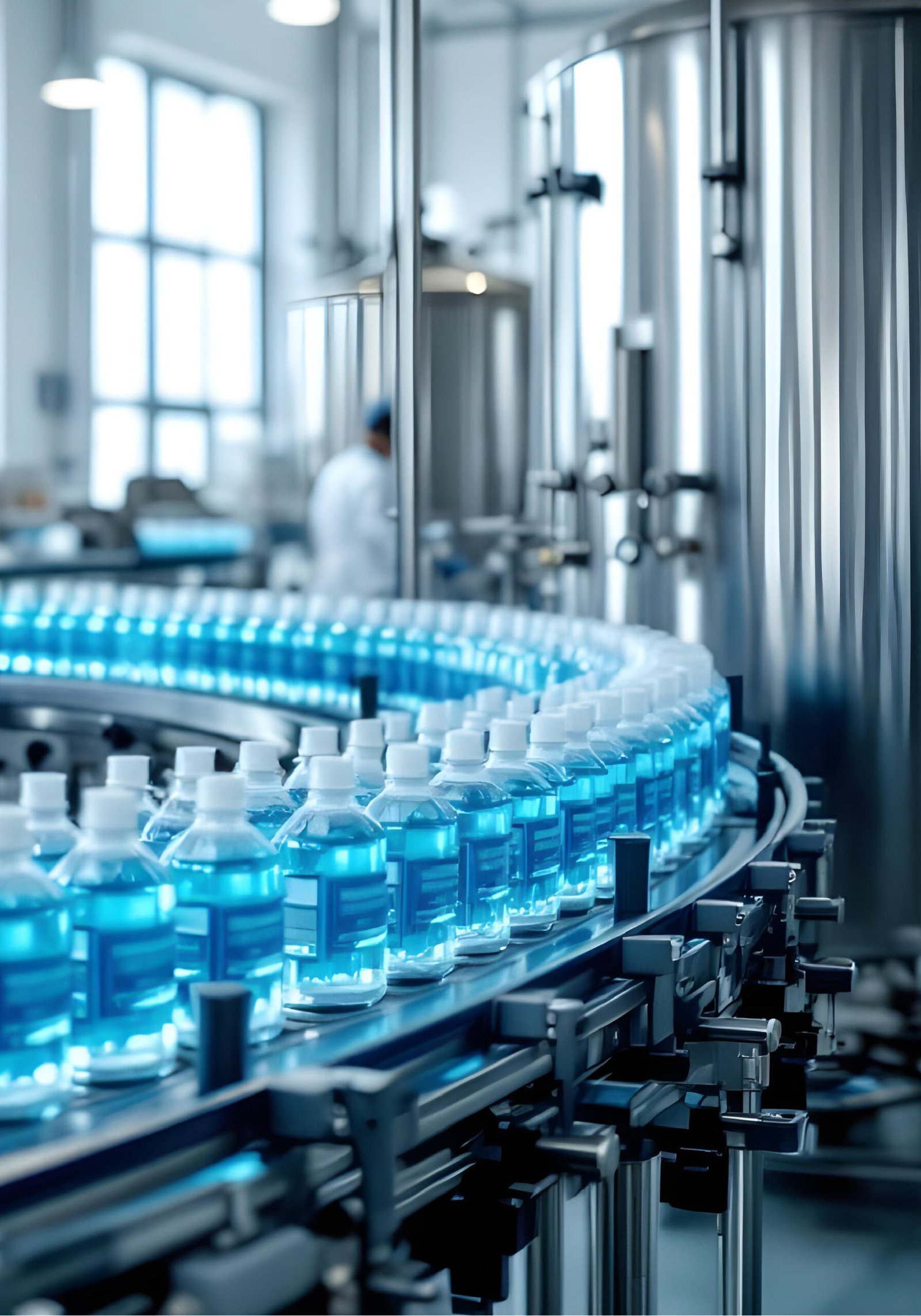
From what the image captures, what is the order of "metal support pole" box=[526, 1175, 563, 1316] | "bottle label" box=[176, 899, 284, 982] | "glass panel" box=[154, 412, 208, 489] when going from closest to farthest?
"bottle label" box=[176, 899, 284, 982] < "metal support pole" box=[526, 1175, 563, 1316] < "glass panel" box=[154, 412, 208, 489]

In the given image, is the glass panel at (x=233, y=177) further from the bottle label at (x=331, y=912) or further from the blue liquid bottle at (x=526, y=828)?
the bottle label at (x=331, y=912)

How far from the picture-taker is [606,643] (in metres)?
2.89

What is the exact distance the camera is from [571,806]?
1.60 meters

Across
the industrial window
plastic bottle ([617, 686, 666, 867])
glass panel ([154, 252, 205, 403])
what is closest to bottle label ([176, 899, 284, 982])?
plastic bottle ([617, 686, 666, 867])

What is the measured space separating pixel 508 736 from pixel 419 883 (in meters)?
0.21

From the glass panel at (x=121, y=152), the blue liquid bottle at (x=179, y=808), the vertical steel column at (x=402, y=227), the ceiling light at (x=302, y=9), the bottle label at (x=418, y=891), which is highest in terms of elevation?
the glass panel at (x=121, y=152)

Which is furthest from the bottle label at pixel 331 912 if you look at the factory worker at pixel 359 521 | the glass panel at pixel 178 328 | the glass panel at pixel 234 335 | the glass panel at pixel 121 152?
the glass panel at pixel 234 335

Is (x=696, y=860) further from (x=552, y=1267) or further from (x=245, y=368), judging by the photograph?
(x=245, y=368)

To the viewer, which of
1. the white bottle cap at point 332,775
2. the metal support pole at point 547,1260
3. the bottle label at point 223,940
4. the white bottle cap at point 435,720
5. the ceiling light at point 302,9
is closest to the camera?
the bottle label at point 223,940

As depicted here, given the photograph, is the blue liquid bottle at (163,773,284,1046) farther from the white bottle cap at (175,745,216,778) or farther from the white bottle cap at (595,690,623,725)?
the white bottle cap at (595,690,623,725)

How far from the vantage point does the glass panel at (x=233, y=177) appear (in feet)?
36.6

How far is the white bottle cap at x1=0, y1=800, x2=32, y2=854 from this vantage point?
103 cm

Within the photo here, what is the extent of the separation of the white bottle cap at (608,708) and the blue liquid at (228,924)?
656mm

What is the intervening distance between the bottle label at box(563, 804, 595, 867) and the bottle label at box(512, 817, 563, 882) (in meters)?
0.05
